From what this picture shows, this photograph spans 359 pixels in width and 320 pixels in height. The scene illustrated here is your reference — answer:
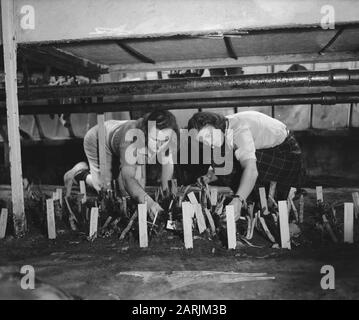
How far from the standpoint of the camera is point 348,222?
241 cm

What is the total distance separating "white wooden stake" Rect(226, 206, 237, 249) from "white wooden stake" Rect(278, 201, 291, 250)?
318 mm

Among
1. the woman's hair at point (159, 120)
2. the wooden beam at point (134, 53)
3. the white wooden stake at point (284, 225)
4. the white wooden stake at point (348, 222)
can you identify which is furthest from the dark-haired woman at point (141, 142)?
the white wooden stake at point (348, 222)

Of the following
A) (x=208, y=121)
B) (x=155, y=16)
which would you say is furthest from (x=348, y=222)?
(x=155, y=16)

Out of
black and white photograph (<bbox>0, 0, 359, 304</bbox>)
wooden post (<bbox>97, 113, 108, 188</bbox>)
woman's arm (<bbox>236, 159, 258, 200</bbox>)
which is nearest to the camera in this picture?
black and white photograph (<bbox>0, 0, 359, 304</bbox>)

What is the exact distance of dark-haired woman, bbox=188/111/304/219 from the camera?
3.01m

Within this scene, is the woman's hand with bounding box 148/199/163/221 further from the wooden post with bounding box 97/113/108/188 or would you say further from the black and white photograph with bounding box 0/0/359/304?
the wooden post with bounding box 97/113/108/188

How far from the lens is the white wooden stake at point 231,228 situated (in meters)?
2.38

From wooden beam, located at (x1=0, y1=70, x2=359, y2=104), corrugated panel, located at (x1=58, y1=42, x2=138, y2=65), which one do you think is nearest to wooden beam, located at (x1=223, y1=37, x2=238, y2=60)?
wooden beam, located at (x1=0, y1=70, x2=359, y2=104)

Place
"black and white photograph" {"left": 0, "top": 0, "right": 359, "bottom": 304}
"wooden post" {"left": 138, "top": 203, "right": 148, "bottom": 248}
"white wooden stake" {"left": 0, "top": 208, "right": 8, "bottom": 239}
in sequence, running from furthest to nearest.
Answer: "white wooden stake" {"left": 0, "top": 208, "right": 8, "bottom": 239} → "wooden post" {"left": 138, "top": 203, "right": 148, "bottom": 248} → "black and white photograph" {"left": 0, "top": 0, "right": 359, "bottom": 304}

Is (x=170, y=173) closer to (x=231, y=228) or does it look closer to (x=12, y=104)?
(x=231, y=228)

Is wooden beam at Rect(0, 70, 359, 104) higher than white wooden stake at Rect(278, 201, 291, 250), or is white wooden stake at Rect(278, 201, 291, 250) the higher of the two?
wooden beam at Rect(0, 70, 359, 104)

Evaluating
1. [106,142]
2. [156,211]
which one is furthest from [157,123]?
[106,142]

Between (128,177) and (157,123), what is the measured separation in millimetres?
575

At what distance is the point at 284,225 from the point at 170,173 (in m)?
1.93
